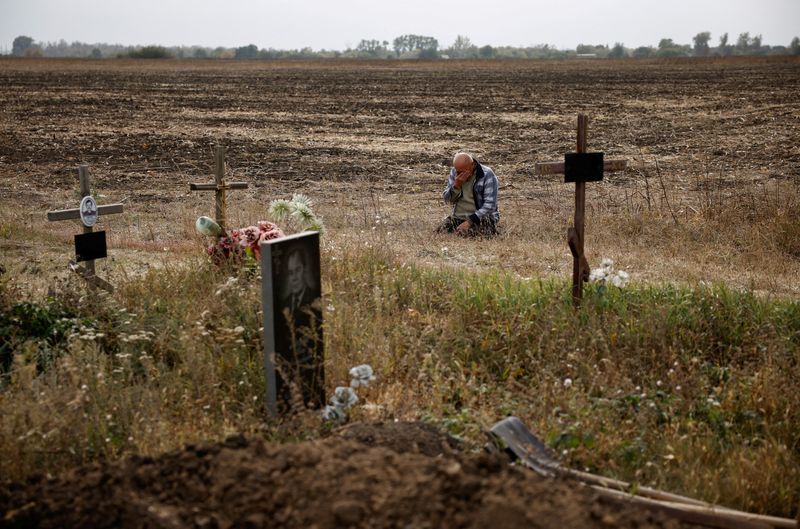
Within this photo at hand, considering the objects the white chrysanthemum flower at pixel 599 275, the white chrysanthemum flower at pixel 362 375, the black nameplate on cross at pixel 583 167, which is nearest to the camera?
the white chrysanthemum flower at pixel 362 375

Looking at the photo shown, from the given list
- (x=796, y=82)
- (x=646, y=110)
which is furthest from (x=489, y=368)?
(x=796, y=82)

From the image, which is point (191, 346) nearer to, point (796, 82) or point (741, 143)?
point (741, 143)

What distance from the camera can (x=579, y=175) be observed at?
675 cm

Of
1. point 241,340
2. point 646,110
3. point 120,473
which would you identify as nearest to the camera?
point 120,473

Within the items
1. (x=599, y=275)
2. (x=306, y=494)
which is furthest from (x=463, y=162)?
(x=306, y=494)

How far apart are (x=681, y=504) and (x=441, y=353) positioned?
95.3 inches

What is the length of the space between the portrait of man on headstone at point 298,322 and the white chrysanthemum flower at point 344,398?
5.0 inches

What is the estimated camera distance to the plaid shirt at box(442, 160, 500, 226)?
10.4 metres

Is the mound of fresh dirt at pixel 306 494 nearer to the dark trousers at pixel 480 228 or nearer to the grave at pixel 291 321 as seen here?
the grave at pixel 291 321

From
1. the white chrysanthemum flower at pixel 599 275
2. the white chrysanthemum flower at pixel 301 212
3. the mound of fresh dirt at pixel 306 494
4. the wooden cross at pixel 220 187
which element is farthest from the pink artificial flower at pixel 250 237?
the mound of fresh dirt at pixel 306 494

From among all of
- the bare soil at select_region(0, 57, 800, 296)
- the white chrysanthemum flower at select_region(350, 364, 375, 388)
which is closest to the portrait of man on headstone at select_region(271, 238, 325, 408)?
the white chrysanthemum flower at select_region(350, 364, 375, 388)

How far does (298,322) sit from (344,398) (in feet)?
1.67

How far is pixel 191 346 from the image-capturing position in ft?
16.2

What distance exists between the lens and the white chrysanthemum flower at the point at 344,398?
4492mm
